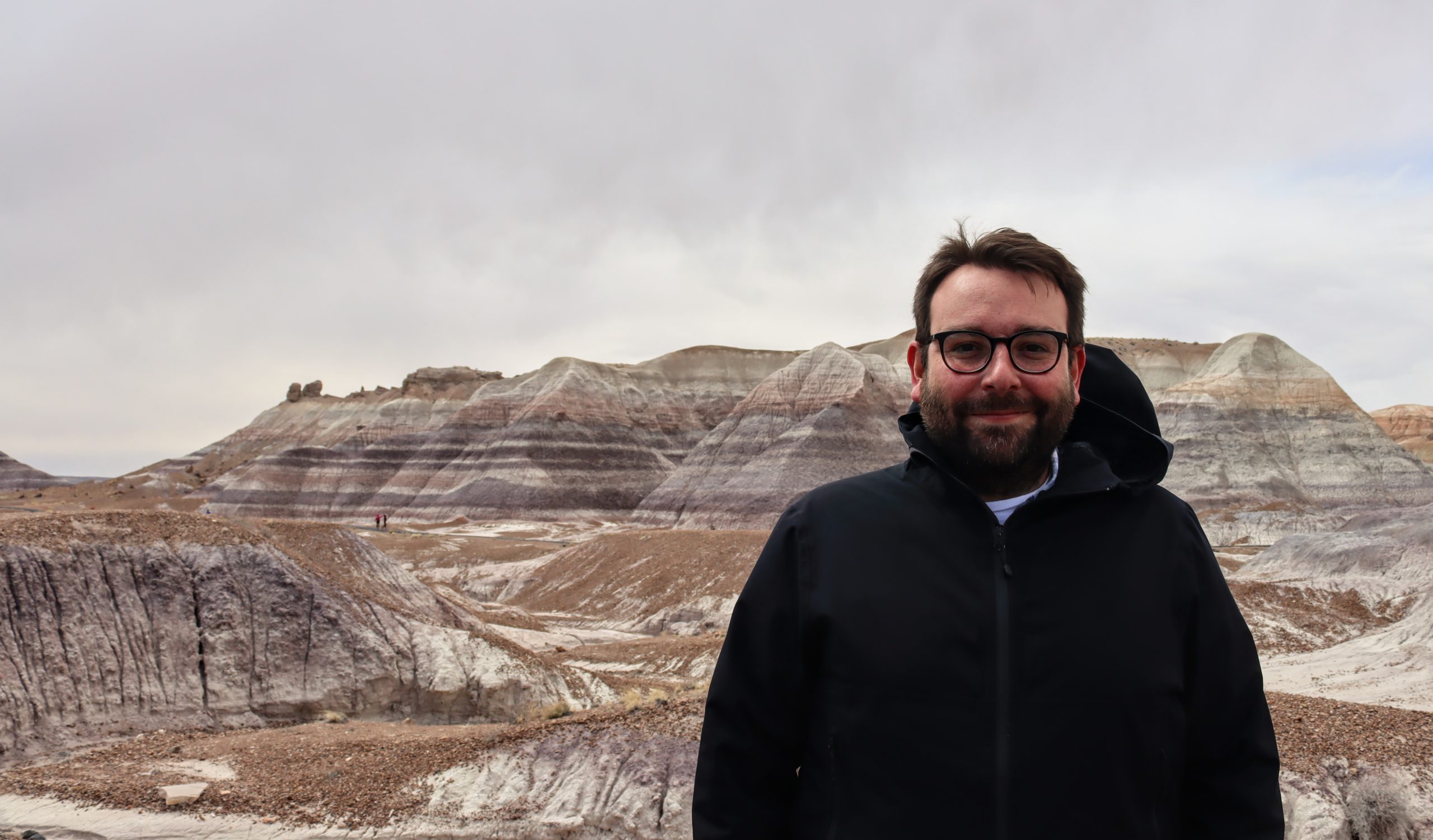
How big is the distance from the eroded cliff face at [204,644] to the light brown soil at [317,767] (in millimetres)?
2582

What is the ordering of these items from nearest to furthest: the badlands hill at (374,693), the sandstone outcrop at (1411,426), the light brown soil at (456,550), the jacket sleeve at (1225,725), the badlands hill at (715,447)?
1. the jacket sleeve at (1225,725)
2. the badlands hill at (374,693)
3. the light brown soil at (456,550)
4. the badlands hill at (715,447)
5. the sandstone outcrop at (1411,426)

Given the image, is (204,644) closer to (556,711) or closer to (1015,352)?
(556,711)

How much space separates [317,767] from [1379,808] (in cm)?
1126

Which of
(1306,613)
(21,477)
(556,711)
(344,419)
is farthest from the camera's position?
(21,477)

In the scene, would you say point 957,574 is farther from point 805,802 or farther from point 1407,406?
point 1407,406

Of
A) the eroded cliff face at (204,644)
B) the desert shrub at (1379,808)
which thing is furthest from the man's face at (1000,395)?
the eroded cliff face at (204,644)

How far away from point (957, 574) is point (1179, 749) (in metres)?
0.79

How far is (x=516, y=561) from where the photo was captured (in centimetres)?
4516

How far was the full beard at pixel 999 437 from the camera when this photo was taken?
2545 millimetres

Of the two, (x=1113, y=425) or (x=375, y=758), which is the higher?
(x=1113, y=425)

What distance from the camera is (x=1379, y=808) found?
845 cm

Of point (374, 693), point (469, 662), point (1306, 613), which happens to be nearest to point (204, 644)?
point (374, 693)

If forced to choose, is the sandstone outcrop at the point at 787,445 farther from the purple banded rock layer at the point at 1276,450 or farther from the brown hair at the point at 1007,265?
the brown hair at the point at 1007,265

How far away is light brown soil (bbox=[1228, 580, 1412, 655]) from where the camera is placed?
22.6m
